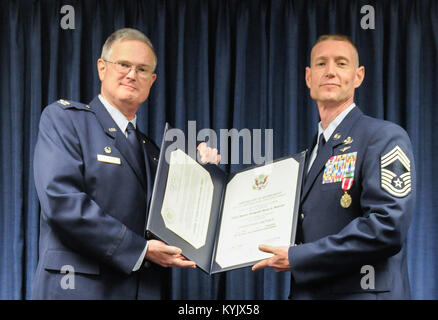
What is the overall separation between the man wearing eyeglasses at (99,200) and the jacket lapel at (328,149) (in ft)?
1.93

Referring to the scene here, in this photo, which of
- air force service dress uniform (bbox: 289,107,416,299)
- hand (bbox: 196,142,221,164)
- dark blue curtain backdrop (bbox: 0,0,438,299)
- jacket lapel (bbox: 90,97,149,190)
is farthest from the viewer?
dark blue curtain backdrop (bbox: 0,0,438,299)

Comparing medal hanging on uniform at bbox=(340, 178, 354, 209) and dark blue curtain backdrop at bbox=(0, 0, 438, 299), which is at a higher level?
dark blue curtain backdrop at bbox=(0, 0, 438, 299)

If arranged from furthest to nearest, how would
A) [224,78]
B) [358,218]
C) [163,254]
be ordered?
[224,78] < [163,254] < [358,218]

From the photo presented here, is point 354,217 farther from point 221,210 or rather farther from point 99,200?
point 99,200

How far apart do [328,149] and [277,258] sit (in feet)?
1.62

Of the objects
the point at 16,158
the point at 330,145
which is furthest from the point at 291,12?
the point at 16,158

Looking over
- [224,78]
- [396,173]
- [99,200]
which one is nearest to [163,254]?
[99,200]

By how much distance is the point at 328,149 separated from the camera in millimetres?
2498

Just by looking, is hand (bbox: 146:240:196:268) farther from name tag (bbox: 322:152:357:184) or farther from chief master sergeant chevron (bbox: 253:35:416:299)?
name tag (bbox: 322:152:357:184)

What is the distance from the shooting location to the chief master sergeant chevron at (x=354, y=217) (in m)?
2.26

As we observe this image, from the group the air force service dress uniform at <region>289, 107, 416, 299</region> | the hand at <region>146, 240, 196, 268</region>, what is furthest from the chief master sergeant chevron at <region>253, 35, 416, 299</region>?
the hand at <region>146, 240, 196, 268</region>

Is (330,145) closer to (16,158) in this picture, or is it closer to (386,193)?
(386,193)

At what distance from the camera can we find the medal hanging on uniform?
2.35m
